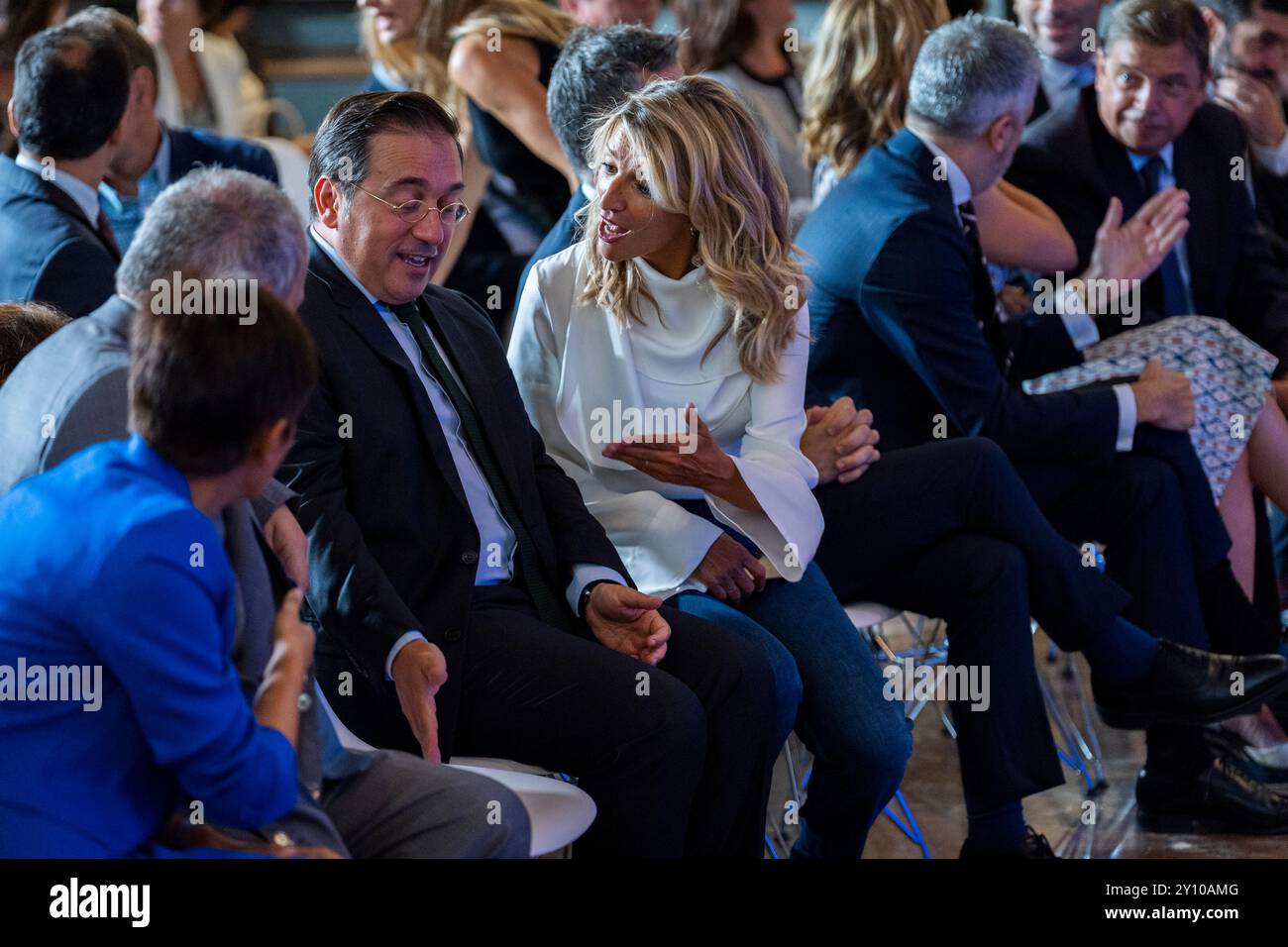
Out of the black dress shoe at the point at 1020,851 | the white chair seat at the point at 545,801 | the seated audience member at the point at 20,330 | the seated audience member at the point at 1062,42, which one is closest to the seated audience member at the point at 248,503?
the white chair seat at the point at 545,801

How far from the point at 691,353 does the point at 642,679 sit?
0.68 m

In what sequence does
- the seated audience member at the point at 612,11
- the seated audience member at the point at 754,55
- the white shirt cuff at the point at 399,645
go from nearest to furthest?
the white shirt cuff at the point at 399,645 → the seated audience member at the point at 612,11 → the seated audience member at the point at 754,55

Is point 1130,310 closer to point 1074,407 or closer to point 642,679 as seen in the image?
point 1074,407

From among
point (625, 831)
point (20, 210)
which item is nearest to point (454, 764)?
point (625, 831)

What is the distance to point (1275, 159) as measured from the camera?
14.8 feet

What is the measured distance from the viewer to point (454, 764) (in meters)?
2.37

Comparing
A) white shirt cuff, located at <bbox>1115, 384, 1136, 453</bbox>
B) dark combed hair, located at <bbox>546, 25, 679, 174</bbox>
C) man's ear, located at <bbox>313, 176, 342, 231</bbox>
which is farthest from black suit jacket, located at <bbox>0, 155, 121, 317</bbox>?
white shirt cuff, located at <bbox>1115, 384, 1136, 453</bbox>

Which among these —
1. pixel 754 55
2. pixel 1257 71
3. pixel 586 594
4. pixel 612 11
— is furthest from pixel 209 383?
pixel 1257 71

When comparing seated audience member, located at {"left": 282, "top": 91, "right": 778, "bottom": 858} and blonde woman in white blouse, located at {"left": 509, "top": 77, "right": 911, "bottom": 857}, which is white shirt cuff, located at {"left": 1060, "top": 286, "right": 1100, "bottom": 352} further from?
seated audience member, located at {"left": 282, "top": 91, "right": 778, "bottom": 858}

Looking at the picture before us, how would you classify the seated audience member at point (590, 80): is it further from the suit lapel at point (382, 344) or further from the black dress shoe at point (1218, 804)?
the black dress shoe at point (1218, 804)

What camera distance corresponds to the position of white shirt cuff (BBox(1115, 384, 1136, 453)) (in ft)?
11.1

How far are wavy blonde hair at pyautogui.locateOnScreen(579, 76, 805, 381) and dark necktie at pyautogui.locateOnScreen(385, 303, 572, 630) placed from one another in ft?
1.28

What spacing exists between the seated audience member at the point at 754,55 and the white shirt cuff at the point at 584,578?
2.45 metres

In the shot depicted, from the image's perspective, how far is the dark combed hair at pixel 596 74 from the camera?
3162 millimetres
